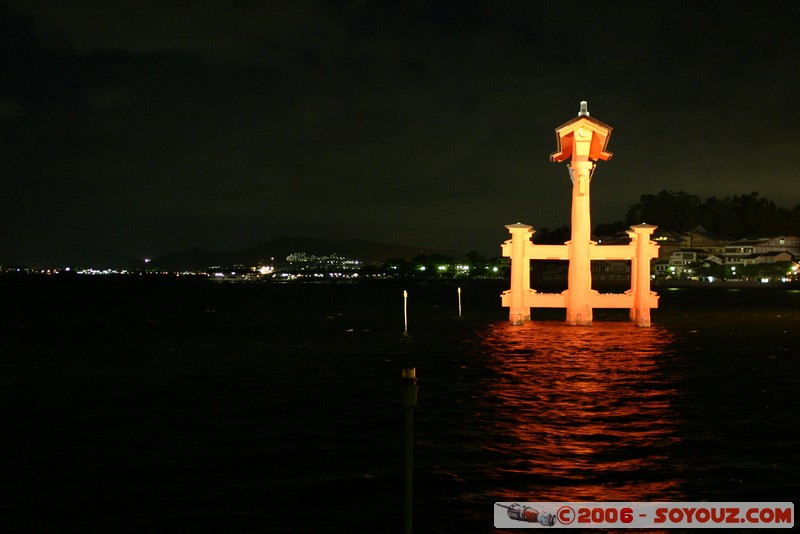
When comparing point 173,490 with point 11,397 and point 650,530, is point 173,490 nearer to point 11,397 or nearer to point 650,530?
point 650,530

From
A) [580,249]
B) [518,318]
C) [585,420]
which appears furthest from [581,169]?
[585,420]

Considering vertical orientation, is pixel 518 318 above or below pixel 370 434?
above

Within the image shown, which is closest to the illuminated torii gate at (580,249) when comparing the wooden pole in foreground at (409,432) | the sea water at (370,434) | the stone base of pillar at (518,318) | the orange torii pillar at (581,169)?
the orange torii pillar at (581,169)

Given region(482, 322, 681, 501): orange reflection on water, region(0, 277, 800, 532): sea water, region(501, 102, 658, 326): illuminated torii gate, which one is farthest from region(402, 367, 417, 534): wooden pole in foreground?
region(501, 102, 658, 326): illuminated torii gate

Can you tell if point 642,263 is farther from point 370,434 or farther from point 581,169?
point 370,434

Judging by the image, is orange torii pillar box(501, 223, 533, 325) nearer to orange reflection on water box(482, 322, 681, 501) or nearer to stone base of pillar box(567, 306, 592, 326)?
stone base of pillar box(567, 306, 592, 326)

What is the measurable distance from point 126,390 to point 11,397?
8.73ft

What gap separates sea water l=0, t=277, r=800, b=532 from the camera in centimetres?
1059

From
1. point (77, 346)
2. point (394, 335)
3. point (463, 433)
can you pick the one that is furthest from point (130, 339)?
point (463, 433)

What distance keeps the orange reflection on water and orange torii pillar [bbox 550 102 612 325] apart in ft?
24.6

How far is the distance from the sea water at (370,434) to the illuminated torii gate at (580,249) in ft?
27.1

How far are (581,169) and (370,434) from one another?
2594 centimetres

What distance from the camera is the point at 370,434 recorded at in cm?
1490

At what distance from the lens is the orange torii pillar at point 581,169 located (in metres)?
37.7
